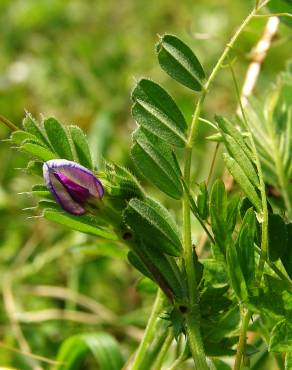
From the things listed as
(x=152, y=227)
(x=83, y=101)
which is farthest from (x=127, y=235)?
(x=83, y=101)

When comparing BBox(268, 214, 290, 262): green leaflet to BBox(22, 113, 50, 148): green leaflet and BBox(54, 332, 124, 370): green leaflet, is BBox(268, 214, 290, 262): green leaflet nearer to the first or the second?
BBox(22, 113, 50, 148): green leaflet

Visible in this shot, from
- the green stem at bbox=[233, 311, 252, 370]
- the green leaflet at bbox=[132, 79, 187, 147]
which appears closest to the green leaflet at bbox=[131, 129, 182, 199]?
the green leaflet at bbox=[132, 79, 187, 147]

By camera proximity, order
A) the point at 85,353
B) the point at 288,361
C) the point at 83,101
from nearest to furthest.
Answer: the point at 288,361, the point at 85,353, the point at 83,101

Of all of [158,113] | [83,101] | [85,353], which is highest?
[83,101]

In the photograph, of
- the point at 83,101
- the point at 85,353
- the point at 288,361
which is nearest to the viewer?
the point at 288,361

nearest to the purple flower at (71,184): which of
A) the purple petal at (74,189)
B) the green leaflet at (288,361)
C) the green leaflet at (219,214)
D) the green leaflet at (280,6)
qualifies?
the purple petal at (74,189)

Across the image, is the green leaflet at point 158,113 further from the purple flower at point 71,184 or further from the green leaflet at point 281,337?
the green leaflet at point 281,337

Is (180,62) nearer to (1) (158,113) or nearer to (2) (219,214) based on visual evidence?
(1) (158,113)

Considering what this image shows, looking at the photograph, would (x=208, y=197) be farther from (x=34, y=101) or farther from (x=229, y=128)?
(x=34, y=101)
